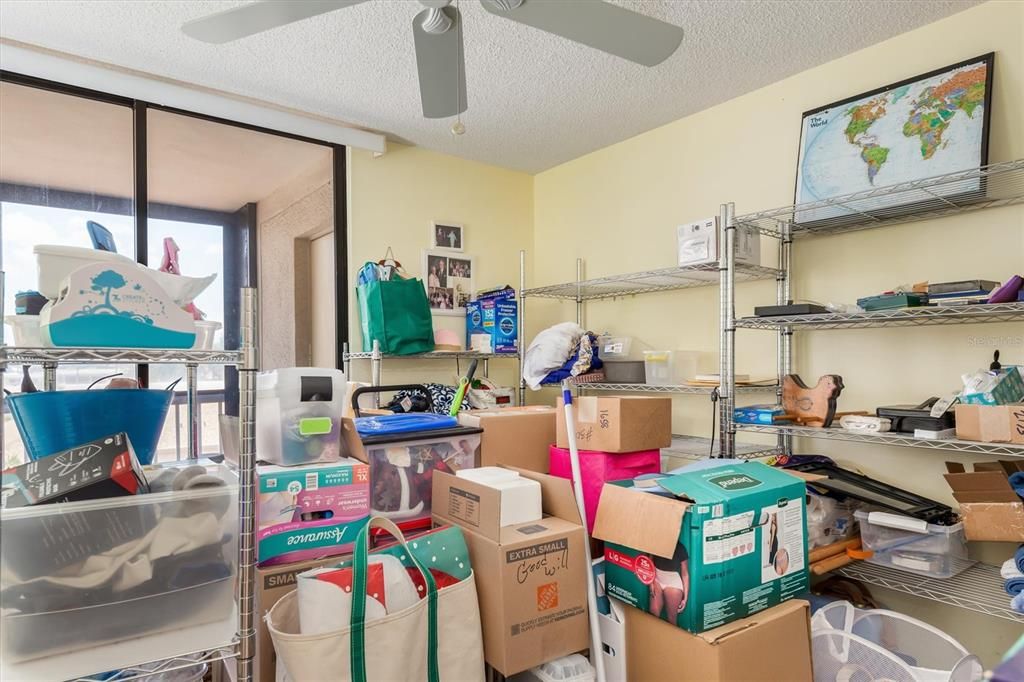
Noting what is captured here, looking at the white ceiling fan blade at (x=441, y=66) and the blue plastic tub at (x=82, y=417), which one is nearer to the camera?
the blue plastic tub at (x=82, y=417)

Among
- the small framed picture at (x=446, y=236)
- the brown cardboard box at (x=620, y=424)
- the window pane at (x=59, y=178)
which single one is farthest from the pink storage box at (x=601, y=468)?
the window pane at (x=59, y=178)

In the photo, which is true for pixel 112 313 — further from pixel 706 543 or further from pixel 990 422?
pixel 990 422

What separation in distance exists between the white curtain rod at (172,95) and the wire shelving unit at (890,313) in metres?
2.06

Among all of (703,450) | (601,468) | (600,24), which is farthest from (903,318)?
(600,24)

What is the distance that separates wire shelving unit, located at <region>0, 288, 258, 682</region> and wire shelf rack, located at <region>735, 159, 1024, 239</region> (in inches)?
77.6

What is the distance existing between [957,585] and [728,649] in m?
1.04

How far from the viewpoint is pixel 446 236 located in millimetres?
3754

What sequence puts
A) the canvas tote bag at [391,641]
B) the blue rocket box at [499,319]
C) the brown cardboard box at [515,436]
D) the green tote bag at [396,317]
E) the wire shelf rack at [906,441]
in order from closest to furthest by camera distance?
A: the canvas tote bag at [391,641] < the wire shelf rack at [906,441] < the brown cardboard box at [515,436] < the green tote bag at [396,317] < the blue rocket box at [499,319]

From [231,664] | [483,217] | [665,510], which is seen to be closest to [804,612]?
[665,510]

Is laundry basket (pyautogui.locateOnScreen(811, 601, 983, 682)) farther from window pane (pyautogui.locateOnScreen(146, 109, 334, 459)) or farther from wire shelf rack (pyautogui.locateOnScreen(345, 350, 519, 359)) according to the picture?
window pane (pyautogui.locateOnScreen(146, 109, 334, 459))

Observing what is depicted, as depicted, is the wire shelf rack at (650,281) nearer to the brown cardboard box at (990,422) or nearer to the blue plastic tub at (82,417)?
the brown cardboard box at (990,422)

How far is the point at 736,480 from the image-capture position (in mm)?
1669

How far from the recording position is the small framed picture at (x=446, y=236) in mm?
3695

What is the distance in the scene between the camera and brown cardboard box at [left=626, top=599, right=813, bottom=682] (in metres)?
1.45
